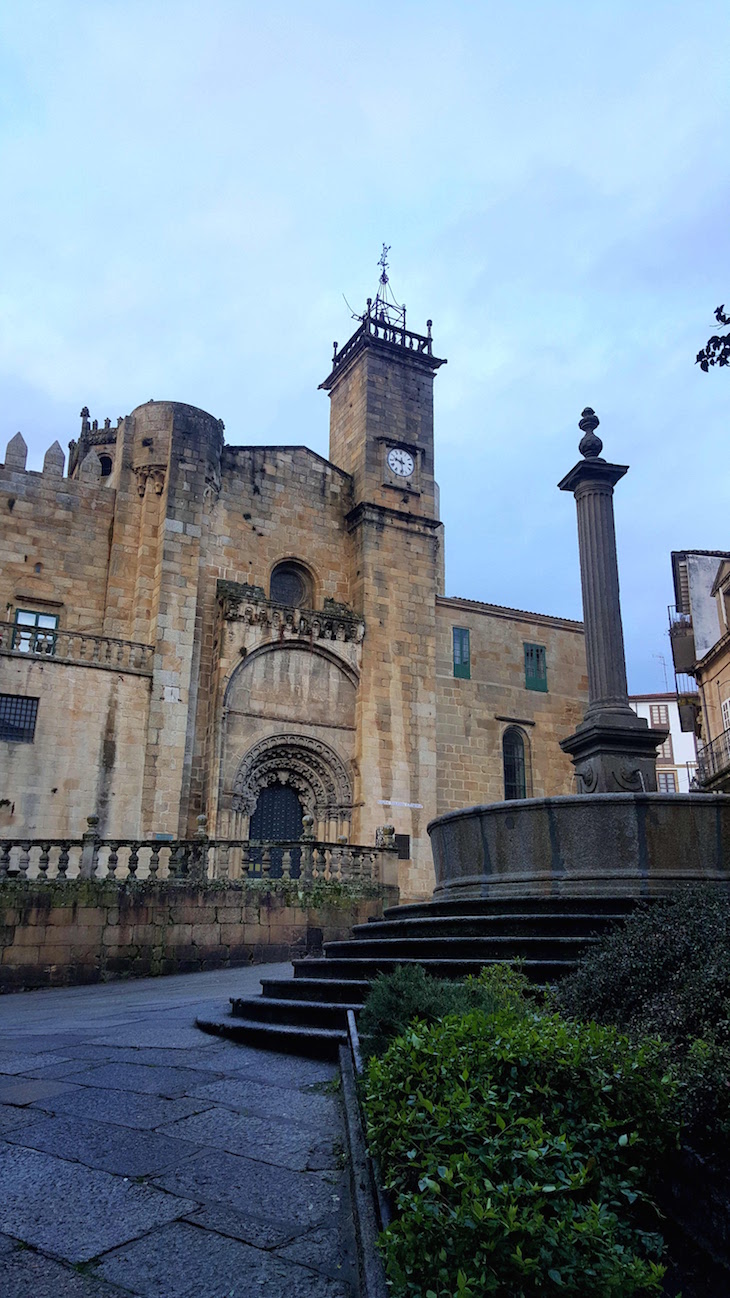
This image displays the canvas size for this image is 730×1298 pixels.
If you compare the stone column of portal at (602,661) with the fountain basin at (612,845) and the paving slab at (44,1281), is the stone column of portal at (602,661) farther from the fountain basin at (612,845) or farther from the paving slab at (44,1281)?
the paving slab at (44,1281)

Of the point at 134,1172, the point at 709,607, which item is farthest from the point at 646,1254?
the point at 709,607

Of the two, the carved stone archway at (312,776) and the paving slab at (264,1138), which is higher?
the carved stone archway at (312,776)

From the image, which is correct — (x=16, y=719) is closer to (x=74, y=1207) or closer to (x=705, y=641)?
(x=74, y=1207)

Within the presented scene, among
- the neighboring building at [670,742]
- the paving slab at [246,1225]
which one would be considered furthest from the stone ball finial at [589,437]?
the neighboring building at [670,742]

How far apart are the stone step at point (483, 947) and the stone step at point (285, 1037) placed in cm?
134

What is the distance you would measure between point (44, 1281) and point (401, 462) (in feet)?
81.3

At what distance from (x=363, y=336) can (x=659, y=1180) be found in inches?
1033

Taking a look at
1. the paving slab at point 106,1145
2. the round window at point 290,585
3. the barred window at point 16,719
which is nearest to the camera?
the paving slab at point 106,1145

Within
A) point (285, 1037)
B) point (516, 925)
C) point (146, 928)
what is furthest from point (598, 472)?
point (146, 928)

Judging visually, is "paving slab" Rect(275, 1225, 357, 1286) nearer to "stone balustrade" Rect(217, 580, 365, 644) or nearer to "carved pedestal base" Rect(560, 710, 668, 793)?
"carved pedestal base" Rect(560, 710, 668, 793)

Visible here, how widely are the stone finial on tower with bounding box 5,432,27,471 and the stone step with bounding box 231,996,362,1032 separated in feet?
59.1

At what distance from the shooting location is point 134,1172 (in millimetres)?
3781

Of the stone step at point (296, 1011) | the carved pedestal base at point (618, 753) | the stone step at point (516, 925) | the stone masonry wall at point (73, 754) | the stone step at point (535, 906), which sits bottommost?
the stone step at point (296, 1011)

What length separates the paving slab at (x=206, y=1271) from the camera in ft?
9.21
